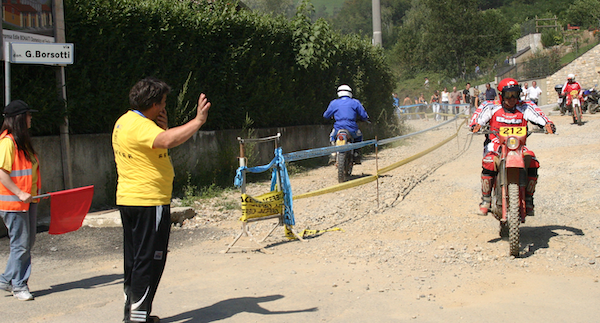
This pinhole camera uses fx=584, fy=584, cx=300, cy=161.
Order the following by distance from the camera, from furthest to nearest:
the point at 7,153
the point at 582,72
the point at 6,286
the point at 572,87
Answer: the point at 582,72
the point at 572,87
the point at 6,286
the point at 7,153

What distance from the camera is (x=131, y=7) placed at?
9.64 meters

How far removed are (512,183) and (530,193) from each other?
43cm

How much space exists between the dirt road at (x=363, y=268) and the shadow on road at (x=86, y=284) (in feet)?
0.06

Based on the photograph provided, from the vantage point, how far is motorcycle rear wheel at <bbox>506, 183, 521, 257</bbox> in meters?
6.01

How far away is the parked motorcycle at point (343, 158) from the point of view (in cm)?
1138

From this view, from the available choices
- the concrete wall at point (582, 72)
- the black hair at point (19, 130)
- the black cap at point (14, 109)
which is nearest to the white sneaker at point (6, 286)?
the black hair at point (19, 130)

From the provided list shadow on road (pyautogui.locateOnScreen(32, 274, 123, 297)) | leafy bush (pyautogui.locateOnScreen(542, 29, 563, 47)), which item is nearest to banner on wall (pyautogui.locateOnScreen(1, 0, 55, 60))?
shadow on road (pyautogui.locateOnScreen(32, 274, 123, 297))

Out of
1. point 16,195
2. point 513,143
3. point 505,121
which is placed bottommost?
point 16,195

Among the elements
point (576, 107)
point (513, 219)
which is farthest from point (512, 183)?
point (576, 107)

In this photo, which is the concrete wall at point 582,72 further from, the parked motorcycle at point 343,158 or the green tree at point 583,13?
the parked motorcycle at point 343,158

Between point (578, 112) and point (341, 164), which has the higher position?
point (578, 112)

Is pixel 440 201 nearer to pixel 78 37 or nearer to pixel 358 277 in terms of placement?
pixel 358 277

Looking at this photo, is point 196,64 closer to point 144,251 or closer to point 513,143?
point 513,143

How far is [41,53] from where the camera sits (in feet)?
25.6
